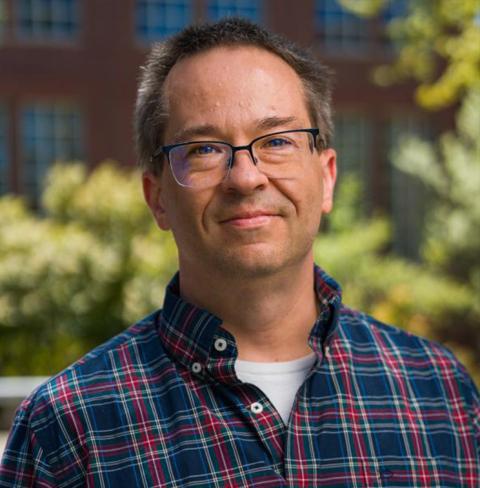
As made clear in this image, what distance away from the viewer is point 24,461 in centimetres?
170

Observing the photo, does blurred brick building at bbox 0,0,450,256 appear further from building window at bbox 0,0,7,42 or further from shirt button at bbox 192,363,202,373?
shirt button at bbox 192,363,202,373

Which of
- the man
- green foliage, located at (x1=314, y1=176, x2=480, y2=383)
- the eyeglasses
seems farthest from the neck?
green foliage, located at (x1=314, y1=176, x2=480, y2=383)

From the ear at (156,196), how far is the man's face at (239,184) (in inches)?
3.4

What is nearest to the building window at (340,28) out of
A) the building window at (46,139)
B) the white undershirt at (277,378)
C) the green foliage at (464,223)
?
the building window at (46,139)

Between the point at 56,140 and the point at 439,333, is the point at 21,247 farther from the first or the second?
the point at 56,140

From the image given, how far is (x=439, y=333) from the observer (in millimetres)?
10484

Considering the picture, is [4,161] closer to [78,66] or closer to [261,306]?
[78,66]

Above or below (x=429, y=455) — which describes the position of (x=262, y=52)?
above

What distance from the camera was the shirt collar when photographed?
1.80m

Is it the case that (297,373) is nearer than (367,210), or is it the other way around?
(297,373)

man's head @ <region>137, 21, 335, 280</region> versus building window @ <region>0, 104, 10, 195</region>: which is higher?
man's head @ <region>137, 21, 335, 280</region>

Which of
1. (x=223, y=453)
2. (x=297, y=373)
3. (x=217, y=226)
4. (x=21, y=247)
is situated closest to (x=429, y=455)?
(x=297, y=373)

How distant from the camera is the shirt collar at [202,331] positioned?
5.91 ft

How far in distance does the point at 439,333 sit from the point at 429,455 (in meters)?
8.97
